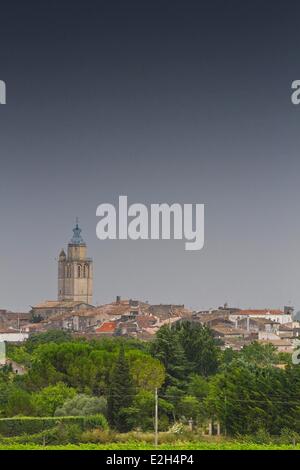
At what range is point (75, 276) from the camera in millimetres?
54344

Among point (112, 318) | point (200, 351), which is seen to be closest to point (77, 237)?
point (112, 318)

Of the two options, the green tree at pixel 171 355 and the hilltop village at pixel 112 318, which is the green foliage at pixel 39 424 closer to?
the green tree at pixel 171 355

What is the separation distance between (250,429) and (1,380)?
679cm

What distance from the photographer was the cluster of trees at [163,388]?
34.7 feet

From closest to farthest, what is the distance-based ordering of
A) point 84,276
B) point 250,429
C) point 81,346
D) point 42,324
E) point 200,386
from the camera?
point 250,429, point 200,386, point 81,346, point 42,324, point 84,276

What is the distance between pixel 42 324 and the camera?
1708 inches

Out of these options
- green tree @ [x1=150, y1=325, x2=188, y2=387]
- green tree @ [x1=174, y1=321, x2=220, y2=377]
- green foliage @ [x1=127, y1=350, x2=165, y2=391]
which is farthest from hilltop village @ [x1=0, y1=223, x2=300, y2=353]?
green foliage @ [x1=127, y1=350, x2=165, y2=391]

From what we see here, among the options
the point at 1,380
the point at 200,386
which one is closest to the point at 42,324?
the point at 1,380

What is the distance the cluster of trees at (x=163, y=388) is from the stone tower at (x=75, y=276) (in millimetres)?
34092

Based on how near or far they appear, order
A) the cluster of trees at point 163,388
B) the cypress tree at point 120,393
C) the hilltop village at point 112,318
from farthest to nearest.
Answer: the hilltop village at point 112,318 → the cypress tree at point 120,393 → the cluster of trees at point 163,388

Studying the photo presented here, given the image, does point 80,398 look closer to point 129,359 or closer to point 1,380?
point 129,359

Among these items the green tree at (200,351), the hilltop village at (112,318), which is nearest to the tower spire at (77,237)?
the hilltop village at (112,318)

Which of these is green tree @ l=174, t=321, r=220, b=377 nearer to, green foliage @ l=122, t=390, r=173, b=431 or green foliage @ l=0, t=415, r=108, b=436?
green foliage @ l=122, t=390, r=173, b=431

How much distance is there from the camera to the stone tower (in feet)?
170
